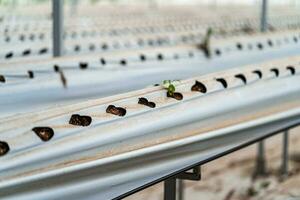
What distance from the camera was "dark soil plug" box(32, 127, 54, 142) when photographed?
0.70m

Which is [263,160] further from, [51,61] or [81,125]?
[81,125]

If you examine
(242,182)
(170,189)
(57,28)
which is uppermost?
(57,28)

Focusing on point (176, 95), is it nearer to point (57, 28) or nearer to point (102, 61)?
point (102, 61)

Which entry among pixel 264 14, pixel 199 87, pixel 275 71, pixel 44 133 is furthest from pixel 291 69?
pixel 264 14

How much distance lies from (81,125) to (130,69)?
83 cm

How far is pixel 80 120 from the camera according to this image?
2.56ft

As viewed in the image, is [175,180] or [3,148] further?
[175,180]

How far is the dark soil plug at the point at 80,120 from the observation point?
2.53 feet

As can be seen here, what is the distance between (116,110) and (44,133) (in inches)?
6.2

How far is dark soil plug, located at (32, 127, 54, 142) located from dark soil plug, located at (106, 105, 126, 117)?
13 centimetres

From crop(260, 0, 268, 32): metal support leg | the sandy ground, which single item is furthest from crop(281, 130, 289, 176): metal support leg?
crop(260, 0, 268, 32): metal support leg

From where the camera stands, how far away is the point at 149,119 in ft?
2.73

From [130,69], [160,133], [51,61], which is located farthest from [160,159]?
[130,69]

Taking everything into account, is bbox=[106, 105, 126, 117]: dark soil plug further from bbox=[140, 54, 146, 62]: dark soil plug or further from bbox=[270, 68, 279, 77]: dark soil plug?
bbox=[140, 54, 146, 62]: dark soil plug
